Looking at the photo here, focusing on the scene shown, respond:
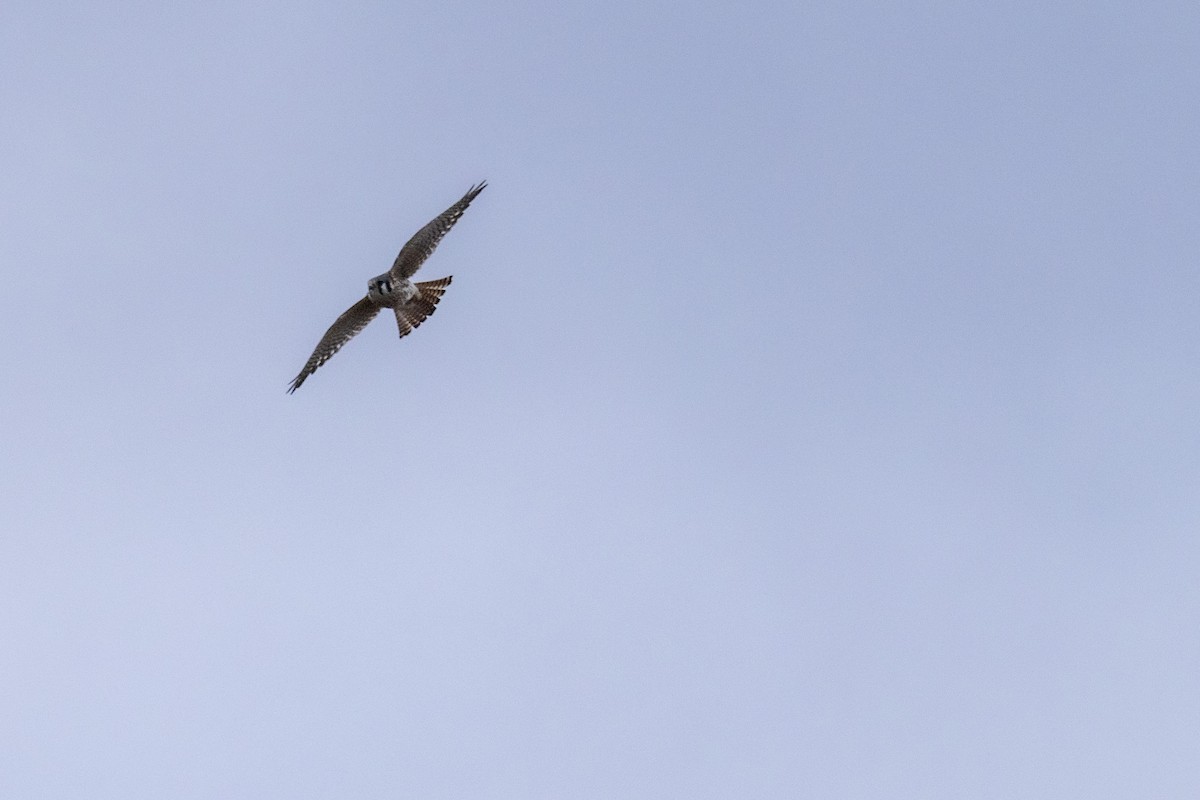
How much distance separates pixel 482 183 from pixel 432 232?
5.62ft

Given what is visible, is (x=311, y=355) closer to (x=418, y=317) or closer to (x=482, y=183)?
(x=418, y=317)

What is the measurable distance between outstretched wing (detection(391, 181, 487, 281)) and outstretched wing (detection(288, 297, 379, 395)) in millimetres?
1630

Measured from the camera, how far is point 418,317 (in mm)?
45094

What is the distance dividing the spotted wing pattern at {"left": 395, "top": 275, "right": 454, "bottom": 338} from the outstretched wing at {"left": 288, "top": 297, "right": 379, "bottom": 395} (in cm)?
95

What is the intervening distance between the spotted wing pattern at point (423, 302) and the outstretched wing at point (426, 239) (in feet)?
2.18

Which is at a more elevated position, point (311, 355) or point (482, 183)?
point (482, 183)

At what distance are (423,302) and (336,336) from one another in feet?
7.57

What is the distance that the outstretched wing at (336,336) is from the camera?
45719 mm

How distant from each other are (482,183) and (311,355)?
5.67 m

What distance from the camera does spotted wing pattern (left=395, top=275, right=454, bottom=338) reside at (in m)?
45.0

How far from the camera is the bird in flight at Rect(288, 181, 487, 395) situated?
44000 millimetres

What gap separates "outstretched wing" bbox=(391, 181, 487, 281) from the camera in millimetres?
43781

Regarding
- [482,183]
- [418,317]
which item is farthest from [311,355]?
[482,183]

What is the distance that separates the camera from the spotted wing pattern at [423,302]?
148 ft
